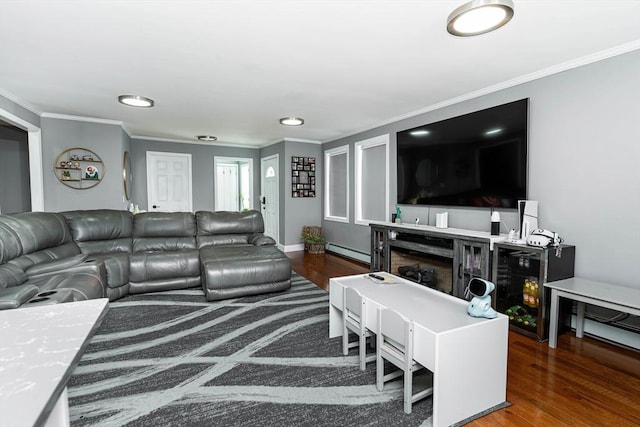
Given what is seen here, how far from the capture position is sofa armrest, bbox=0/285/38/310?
1.79 meters

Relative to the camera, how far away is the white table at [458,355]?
1605 millimetres

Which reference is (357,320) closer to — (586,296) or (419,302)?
(419,302)

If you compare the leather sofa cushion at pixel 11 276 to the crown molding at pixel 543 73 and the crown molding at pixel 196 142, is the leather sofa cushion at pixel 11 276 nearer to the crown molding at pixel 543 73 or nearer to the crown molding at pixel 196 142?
the crown molding at pixel 543 73

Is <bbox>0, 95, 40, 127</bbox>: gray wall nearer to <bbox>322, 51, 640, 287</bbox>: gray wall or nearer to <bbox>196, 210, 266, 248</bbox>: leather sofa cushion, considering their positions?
<bbox>196, 210, 266, 248</bbox>: leather sofa cushion

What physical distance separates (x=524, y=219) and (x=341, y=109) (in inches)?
102

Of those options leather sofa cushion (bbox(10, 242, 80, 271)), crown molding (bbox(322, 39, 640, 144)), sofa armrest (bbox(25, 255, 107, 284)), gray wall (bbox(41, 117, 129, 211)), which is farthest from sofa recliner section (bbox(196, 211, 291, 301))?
crown molding (bbox(322, 39, 640, 144))

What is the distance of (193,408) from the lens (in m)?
1.83

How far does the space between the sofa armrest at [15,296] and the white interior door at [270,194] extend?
16.6ft

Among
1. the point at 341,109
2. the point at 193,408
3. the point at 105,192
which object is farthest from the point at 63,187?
the point at 193,408

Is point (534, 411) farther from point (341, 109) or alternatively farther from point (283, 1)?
point (341, 109)

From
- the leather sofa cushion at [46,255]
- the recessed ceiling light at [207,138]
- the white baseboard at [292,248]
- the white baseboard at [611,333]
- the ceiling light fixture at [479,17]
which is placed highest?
the recessed ceiling light at [207,138]

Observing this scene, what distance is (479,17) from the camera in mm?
1973

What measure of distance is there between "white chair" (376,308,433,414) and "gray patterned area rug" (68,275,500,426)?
84mm

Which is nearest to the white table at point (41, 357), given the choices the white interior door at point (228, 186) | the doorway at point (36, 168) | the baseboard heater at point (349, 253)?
the baseboard heater at point (349, 253)
